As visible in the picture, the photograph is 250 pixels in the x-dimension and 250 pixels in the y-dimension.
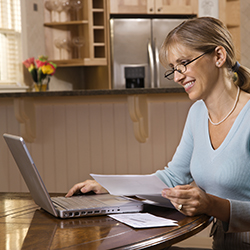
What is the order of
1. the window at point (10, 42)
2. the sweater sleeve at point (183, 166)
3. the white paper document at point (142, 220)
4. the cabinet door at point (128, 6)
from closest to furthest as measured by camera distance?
the white paper document at point (142, 220) < the sweater sleeve at point (183, 166) < the window at point (10, 42) < the cabinet door at point (128, 6)

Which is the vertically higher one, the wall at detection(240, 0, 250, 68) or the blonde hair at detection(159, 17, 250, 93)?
the wall at detection(240, 0, 250, 68)

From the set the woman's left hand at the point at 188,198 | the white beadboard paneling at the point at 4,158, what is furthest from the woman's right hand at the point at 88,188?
the white beadboard paneling at the point at 4,158

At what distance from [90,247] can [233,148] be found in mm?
665

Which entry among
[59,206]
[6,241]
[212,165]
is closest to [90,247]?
[6,241]

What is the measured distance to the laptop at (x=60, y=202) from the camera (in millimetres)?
1077

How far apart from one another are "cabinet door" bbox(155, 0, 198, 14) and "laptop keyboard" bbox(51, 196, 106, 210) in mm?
3575

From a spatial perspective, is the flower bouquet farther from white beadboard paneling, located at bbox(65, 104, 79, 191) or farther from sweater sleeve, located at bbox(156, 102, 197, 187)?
sweater sleeve, located at bbox(156, 102, 197, 187)

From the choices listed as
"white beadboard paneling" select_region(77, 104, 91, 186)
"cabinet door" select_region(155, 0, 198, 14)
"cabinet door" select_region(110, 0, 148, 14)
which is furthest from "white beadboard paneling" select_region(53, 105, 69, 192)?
"cabinet door" select_region(155, 0, 198, 14)

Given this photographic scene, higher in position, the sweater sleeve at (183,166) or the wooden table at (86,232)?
the sweater sleeve at (183,166)

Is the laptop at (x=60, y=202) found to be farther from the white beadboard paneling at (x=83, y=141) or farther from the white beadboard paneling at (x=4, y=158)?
the white beadboard paneling at (x=4, y=158)

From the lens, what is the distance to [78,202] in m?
1.20

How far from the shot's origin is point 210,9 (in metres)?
4.64

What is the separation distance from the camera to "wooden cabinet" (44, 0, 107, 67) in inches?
177

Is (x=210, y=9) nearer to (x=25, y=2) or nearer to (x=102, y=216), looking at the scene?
(x=25, y=2)
